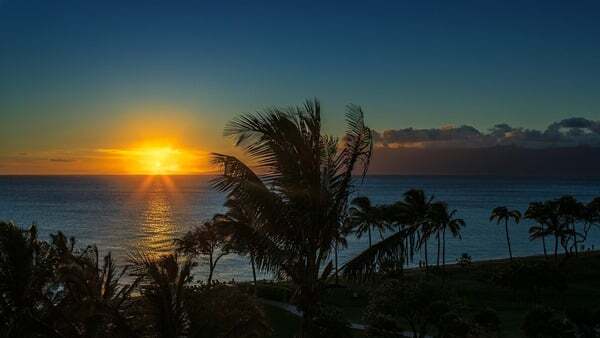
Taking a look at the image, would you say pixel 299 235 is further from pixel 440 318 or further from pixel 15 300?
pixel 440 318

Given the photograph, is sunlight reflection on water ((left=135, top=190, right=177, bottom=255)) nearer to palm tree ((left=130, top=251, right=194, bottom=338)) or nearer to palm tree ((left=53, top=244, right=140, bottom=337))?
palm tree ((left=53, top=244, right=140, bottom=337))

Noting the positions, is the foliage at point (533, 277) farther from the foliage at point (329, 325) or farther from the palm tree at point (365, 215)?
the foliage at point (329, 325)

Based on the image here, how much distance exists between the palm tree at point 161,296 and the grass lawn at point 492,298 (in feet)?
79.7

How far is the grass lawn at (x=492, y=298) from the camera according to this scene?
42719 millimetres

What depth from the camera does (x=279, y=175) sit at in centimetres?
1473

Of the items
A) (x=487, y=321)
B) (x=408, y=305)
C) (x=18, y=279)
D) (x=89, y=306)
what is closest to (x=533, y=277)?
(x=487, y=321)

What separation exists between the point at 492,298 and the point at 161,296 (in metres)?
45.0

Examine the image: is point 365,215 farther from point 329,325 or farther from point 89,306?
point 89,306

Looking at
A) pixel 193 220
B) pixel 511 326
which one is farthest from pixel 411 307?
pixel 193 220

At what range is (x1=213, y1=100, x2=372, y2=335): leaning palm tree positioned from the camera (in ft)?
46.7

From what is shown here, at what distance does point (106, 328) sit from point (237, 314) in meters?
4.13

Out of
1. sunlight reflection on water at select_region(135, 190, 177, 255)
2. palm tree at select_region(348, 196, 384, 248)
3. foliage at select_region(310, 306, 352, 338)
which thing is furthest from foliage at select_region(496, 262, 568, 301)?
sunlight reflection on water at select_region(135, 190, 177, 255)

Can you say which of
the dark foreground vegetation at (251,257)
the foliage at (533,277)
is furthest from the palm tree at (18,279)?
the foliage at (533,277)

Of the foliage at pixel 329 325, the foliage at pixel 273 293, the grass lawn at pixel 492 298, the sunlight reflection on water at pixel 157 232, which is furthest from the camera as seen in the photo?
the sunlight reflection on water at pixel 157 232
